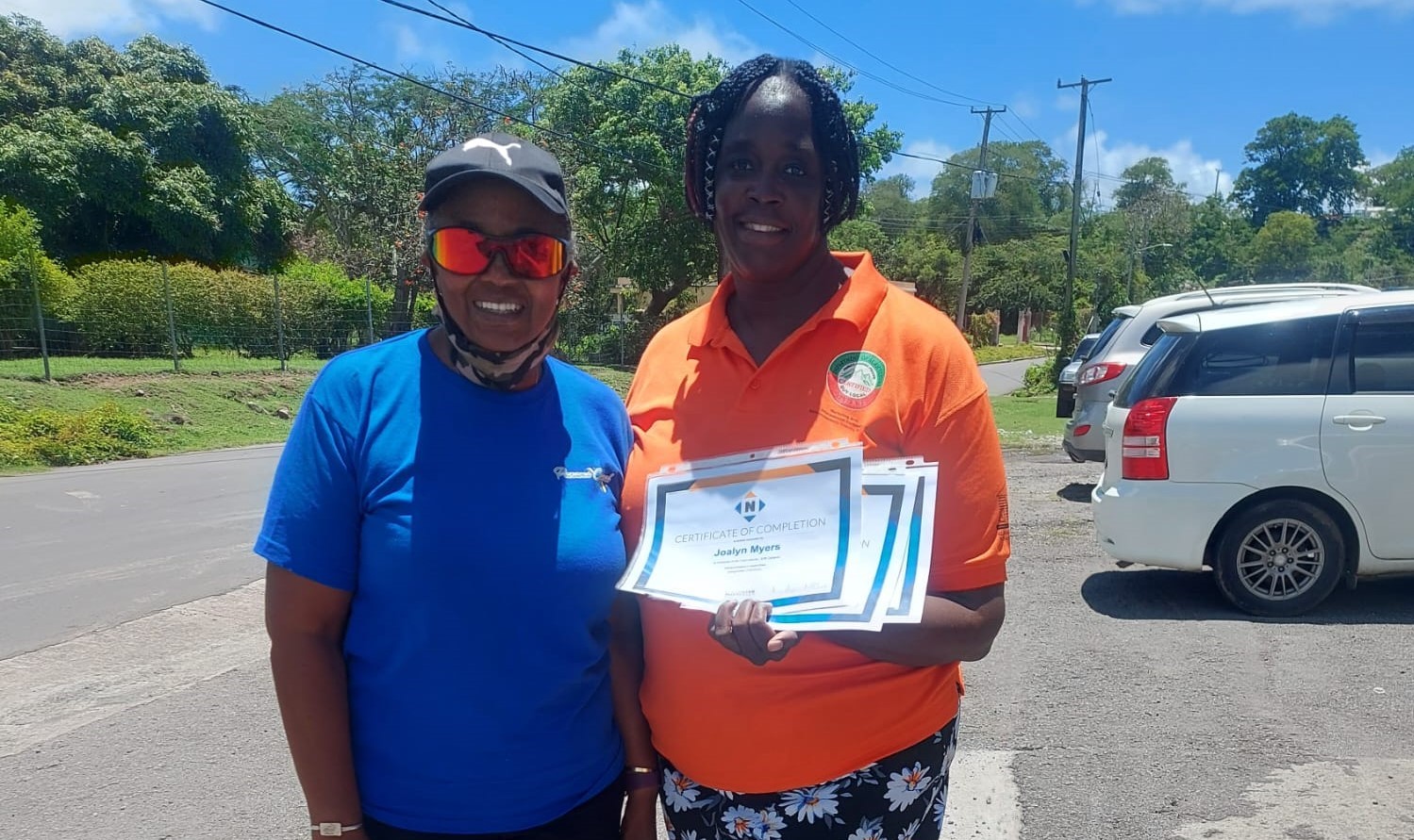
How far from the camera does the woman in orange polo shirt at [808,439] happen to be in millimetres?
1665

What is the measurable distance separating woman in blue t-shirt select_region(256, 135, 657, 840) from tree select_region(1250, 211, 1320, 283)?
216 feet

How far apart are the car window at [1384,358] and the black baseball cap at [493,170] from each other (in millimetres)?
5223

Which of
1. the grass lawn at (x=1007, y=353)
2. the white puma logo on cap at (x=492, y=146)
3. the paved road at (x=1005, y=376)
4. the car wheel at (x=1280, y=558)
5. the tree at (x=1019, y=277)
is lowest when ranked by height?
the paved road at (x=1005, y=376)

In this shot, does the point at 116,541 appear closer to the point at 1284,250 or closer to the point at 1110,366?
the point at 1110,366

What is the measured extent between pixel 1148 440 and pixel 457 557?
4.70 m

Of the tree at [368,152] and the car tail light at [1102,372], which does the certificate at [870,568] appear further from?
the tree at [368,152]

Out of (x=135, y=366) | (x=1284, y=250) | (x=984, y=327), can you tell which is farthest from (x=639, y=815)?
(x=1284, y=250)

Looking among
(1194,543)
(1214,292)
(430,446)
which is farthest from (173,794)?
(1214,292)

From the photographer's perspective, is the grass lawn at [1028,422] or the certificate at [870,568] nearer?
the certificate at [870,568]

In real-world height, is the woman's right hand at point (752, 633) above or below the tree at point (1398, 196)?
below

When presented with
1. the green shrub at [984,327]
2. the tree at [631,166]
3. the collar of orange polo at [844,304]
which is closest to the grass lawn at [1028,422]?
the collar of orange polo at [844,304]

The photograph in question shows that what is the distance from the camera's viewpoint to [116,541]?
7.58 metres

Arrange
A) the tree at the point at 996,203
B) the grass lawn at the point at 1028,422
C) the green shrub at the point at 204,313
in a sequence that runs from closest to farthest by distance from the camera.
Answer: the grass lawn at the point at 1028,422, the green shrub at the point at 204,313, the tree at the point at 996,203

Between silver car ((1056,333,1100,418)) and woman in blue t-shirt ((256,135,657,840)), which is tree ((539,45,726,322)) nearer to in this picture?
silver car ((1056,333,1100,418))
